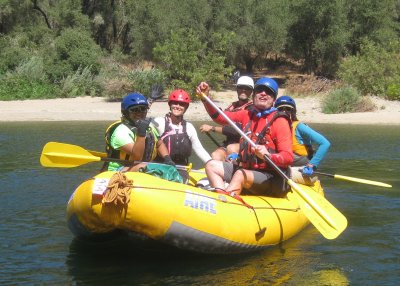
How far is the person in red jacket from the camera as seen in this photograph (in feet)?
18.9

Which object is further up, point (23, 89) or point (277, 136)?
point (277, 136)

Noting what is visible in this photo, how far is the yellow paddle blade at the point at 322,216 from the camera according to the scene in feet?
18.6

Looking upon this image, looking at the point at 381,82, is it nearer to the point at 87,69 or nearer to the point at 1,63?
the point at 87,69

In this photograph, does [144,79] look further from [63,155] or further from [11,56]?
[63,155]

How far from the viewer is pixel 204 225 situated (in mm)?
5164

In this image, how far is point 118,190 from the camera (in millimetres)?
4848

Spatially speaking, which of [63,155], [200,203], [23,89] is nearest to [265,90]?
[200,203]

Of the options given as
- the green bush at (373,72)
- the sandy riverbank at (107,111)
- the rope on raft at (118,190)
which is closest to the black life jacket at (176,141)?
the rope on raft at (118,190)

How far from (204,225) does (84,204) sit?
96cm

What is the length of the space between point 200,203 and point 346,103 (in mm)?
16089

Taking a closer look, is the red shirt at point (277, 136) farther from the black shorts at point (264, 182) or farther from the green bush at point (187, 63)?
the green bush at point (187, 63)

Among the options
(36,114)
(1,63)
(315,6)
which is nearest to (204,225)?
(36,114)

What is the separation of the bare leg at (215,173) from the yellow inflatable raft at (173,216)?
0.35 metres

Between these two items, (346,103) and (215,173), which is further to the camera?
(346,103)
